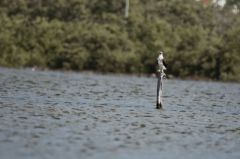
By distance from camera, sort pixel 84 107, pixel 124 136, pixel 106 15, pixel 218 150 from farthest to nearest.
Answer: pixel 106 15 < pixel 84 107 < pixel 124 136 < pixel 218 150

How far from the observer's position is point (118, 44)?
141 metres

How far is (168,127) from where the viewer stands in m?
38.1

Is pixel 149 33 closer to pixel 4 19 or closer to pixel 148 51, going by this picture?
pixel 148 51

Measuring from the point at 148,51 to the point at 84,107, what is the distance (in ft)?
296

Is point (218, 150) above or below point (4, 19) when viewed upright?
below

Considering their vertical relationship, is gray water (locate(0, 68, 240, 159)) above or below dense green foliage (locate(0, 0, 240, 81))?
below

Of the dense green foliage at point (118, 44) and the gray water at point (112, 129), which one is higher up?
the dense green foliage at point (118, 44)

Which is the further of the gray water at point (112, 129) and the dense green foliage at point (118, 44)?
the dense green foliage at point (118, 44)

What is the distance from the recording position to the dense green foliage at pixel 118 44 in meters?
131

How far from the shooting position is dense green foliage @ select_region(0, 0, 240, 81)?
430 ft

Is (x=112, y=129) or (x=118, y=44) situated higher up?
(x=118, y=44)

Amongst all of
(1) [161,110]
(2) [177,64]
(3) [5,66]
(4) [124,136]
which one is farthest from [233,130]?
(3) [5,66]

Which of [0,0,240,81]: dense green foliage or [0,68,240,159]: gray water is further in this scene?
[0,0,240,81]: dense green foliage

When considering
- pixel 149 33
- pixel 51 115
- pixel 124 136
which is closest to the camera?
pixel 124 136
